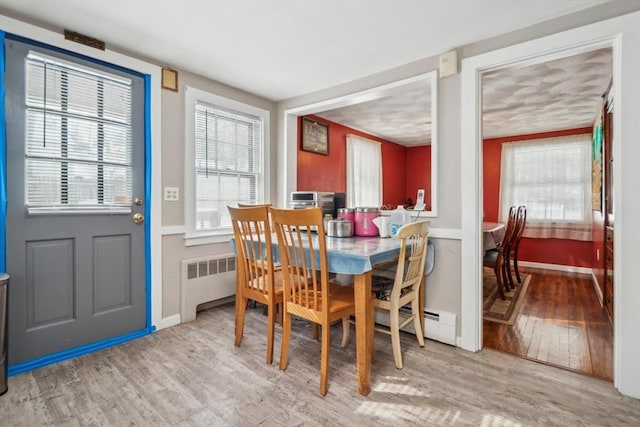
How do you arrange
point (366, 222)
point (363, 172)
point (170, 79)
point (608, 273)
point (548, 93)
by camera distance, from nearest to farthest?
point (366, 222)
point (170, 79)
point (608, 273)
point (548, 93)
point (363, 172)

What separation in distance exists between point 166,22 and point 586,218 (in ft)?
20.2

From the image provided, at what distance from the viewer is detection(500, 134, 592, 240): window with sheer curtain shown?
5.00 meters

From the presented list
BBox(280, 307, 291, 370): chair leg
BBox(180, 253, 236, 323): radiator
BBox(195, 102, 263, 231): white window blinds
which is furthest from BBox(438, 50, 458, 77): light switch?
BBox(180, 253, 236, 323): radiator

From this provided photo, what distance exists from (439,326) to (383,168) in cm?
427

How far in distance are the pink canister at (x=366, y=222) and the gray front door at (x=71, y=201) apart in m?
1.79

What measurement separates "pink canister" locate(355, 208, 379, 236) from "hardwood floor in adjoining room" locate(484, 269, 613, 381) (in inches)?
48.1

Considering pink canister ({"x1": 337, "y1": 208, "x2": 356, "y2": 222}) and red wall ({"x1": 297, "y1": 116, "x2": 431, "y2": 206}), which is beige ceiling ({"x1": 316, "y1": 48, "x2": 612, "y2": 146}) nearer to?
red wall ({"x1": 297, "y1": 116, "x2": 431, "y2": 206})

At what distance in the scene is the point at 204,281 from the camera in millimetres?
2988

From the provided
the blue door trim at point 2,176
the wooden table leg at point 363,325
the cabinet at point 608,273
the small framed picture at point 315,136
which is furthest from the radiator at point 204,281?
the cabinet at point 608,273

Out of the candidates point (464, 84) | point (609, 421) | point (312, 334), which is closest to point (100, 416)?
point (312, 334)

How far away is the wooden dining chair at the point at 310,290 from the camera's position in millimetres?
1720

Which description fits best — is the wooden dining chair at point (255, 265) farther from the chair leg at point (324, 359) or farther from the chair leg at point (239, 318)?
the chair leg at point (324, 359)

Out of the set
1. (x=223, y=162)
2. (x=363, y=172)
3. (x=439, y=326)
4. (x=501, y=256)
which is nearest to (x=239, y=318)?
(x=439, y=326)

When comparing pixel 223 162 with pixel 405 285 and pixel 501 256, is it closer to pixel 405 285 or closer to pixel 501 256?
pixel 405 285
